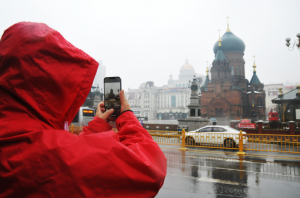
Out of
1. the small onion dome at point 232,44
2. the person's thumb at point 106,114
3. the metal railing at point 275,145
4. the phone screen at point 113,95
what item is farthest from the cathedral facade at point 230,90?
the person's thumb at point 106,114

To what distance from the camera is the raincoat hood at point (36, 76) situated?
39.7 inches

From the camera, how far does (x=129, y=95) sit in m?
118

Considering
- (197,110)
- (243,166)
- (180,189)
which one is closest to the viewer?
(180,189)

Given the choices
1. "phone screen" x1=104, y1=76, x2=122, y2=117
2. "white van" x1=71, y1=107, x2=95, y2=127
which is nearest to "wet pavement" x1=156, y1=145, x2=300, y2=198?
"phone screen" x1=104, y1=76, x2=122, y2=117

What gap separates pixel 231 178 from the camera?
661 cm

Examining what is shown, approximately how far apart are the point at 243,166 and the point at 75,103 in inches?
339

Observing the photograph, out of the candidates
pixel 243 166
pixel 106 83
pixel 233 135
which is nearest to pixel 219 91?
pixel 233 135

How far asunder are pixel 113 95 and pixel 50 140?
0.77 meters

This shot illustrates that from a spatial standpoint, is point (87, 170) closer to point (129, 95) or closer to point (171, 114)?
point (171, 114)

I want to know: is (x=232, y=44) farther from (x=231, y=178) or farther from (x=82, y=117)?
(x=231, y=178)

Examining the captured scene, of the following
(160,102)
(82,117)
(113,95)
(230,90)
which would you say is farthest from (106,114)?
(160,102)

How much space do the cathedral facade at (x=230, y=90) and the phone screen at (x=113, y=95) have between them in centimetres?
4489

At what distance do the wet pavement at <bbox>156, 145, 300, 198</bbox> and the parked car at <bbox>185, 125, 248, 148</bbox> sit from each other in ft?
11.0

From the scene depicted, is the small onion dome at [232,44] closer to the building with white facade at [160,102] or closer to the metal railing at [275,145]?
the metal railing at [275,145]
